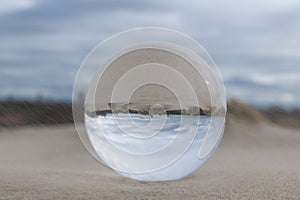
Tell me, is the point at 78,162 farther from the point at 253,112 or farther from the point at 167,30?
the point at 253,112

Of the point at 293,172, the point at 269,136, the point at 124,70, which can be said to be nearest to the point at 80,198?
the point at 124,70

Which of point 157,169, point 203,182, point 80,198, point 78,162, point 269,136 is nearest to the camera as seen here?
point 80,198

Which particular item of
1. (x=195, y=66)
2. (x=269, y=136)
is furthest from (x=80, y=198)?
(x=269, y=136)

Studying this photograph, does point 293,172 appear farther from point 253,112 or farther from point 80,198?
point 253,112

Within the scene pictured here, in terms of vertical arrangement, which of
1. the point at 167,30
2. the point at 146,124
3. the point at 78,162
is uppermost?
the point at 167,30

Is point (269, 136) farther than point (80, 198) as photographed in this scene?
Yes

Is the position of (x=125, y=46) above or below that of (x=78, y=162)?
above

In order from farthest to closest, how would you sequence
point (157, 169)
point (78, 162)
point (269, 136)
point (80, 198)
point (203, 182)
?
point (269, 136) → point (78, 162) → point (203, 182) → point (157, 169) → point (80, 198)
